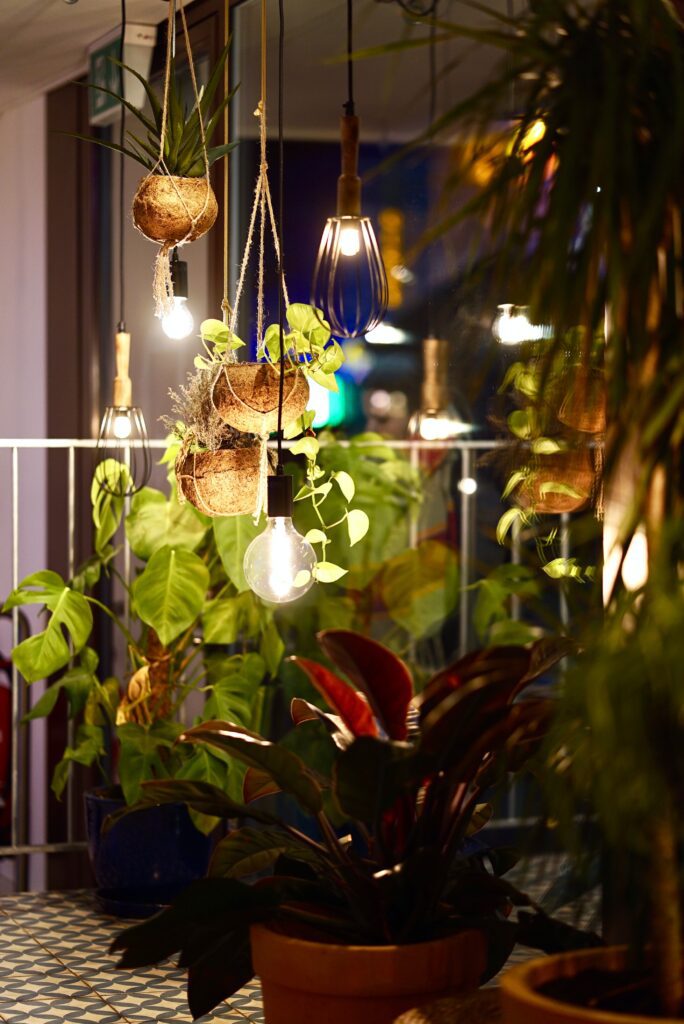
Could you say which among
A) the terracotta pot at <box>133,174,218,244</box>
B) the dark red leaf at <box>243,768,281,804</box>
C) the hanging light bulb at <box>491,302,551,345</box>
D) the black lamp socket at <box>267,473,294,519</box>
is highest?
the terracotta pot at <box>133,174,218,244</box>

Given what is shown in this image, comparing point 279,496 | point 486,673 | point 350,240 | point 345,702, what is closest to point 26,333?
point 350,240

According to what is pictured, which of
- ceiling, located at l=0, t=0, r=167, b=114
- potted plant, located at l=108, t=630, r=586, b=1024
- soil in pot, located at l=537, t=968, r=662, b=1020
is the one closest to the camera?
soil in pot, located at l=537, t=968, r=662, b=1020

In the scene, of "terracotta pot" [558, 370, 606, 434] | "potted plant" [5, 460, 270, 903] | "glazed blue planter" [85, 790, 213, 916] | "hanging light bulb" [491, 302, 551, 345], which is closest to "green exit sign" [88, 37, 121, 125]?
"potted plant" [5, 460, 270, 903]

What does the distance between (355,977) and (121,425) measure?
2.03m

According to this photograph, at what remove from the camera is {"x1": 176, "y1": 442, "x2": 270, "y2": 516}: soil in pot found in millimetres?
2779

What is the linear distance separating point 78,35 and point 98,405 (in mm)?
1235

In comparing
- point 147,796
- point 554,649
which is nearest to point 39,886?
point 147,796

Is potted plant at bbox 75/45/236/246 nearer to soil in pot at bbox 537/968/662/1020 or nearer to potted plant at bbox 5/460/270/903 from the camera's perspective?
potted plant at bbox 5/460/270/903

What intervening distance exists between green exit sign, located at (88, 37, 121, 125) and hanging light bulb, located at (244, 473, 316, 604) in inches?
99.2

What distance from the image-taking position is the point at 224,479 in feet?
9.11

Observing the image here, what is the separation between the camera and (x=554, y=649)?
2.03 m

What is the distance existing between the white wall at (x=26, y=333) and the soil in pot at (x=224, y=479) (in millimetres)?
2565

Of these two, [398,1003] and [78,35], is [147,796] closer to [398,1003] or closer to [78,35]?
[398,1003]

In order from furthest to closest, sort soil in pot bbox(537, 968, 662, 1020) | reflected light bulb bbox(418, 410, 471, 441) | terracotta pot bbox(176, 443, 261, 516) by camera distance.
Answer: reflected light bulb bbox(418, 410, 471, 441) → terracotta pot bbox(176, 443, 261, 516) → soil in pot bbox(537, 968, 662, 1020)
